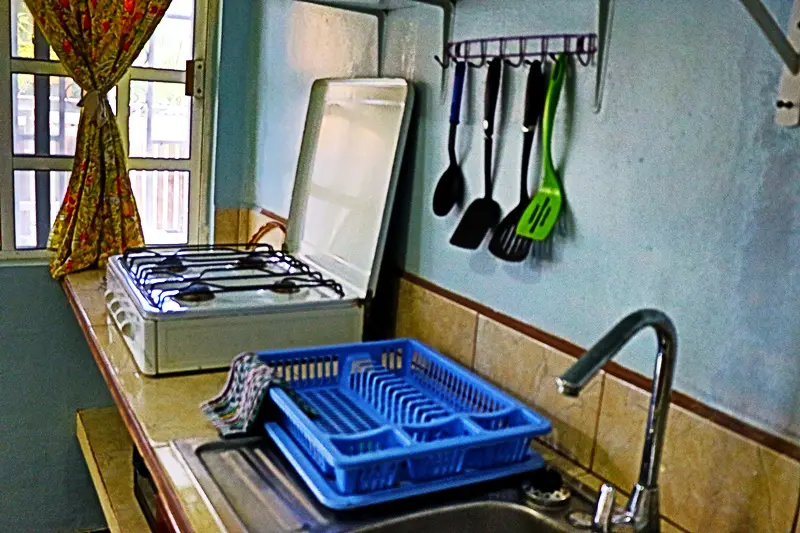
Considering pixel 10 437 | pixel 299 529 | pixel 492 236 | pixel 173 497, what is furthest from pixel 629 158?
pixel 10 437

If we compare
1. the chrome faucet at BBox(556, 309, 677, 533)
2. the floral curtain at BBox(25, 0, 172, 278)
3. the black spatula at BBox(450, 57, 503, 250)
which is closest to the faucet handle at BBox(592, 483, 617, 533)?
the chrome faucet at BBox(556, 309, 677, 533)

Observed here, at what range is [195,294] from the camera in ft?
5.19

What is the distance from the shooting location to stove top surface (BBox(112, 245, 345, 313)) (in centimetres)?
156

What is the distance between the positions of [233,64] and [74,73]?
0.49 m

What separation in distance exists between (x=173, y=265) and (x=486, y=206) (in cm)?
80

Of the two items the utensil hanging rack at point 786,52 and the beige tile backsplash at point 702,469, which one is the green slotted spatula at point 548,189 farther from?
the utensil hanging rack at point 786,52

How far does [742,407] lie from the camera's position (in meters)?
0.97

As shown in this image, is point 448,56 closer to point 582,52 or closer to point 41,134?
point 582,52

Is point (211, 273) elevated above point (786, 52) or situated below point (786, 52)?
below

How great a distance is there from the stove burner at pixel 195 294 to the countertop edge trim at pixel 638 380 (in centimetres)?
44

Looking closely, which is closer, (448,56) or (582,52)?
(582,52)

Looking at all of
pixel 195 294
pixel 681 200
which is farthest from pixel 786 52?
pixel 195 294

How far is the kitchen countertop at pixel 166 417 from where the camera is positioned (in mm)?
1031

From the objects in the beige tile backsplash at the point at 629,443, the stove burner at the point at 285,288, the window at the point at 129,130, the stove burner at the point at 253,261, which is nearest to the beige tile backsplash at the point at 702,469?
the beige tile backsplash at the point at 629,443
